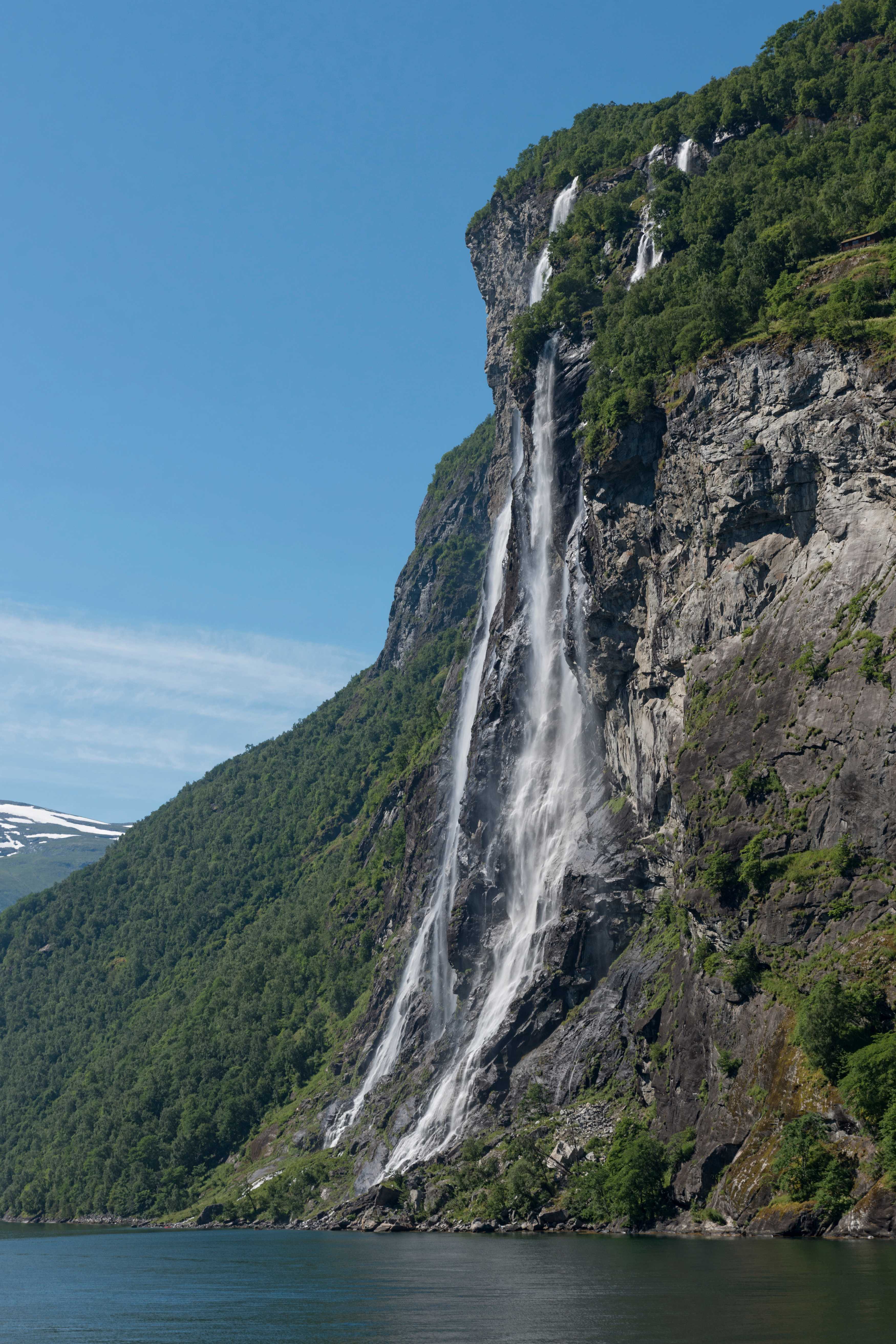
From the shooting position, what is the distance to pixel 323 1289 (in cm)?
5428

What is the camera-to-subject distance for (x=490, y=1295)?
47.9m

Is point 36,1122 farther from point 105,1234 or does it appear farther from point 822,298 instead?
point 822,298

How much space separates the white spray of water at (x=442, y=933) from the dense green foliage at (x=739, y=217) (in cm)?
2526

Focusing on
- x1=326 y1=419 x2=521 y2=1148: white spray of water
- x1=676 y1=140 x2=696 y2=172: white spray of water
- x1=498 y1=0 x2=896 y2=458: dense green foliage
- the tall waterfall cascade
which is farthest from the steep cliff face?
x1=676 y1=140 x2=696 y2=172: white spray of water

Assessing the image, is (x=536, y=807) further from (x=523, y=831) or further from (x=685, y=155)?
(x=685, y=155)

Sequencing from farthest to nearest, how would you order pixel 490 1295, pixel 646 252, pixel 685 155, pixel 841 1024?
pixel 685 155, pixel 646 252, pixel 841 1024, pixel 490 1295

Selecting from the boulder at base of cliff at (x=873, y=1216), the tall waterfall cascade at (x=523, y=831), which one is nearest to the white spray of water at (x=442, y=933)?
the tall waterfall cascade at (x=523, y=831)

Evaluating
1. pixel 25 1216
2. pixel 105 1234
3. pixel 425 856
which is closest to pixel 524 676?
pixel 425 856

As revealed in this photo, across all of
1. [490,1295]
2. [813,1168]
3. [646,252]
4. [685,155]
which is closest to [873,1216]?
[813,1168]

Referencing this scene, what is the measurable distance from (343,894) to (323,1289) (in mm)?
124855

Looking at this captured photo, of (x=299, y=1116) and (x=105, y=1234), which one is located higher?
(x=299, y=1116)

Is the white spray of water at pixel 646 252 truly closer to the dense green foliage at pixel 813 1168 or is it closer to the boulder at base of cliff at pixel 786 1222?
the dense green foliage at pixel 813 1168

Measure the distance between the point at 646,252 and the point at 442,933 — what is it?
249 feet

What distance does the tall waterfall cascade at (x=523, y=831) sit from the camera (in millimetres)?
107062
